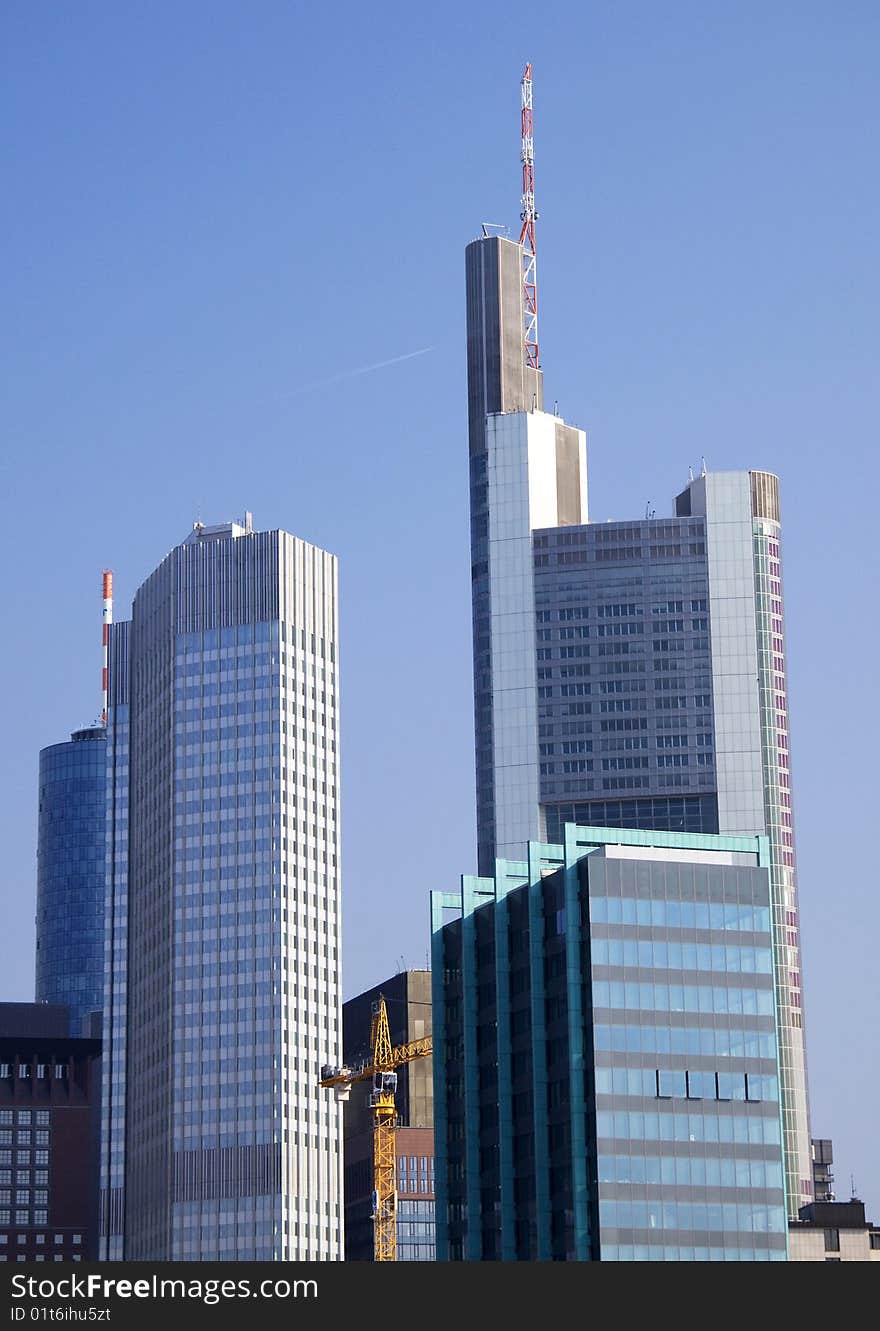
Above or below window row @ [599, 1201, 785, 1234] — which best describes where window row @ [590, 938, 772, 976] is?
above

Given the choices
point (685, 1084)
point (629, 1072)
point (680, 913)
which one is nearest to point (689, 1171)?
point (685, 1084)

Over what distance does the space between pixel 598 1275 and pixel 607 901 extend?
13489 cm

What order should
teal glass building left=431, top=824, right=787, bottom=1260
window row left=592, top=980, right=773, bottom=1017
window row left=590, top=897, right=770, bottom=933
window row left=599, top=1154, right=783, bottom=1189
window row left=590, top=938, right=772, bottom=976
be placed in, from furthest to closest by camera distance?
window row left=590, top=897, right=770, bottom=933, window row left=590, top=938, right=772, bottom=976, window row left=592, top=980, right=773, bottom=1017, teal glass building left=431, top=824, right=787, bottom=1260, window row left=599, top=1154, right=783, bottom=1189

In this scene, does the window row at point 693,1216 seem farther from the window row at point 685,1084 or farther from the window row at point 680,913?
the window row at point 680,913

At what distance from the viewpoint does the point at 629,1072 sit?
173 metres

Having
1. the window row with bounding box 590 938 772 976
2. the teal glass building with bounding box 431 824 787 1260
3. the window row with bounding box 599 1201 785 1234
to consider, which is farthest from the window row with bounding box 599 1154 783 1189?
the window row with bounding box 590 938 772 976

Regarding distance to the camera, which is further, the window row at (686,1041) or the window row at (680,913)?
the window row at (680,913)

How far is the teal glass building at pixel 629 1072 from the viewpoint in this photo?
171625mm

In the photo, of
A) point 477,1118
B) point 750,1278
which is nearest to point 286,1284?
point 750,1278


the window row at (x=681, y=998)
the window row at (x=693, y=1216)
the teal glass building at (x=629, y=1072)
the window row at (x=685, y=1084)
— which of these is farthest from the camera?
the window row at (x=681, y=998)

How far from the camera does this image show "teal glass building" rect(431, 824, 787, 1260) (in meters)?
172

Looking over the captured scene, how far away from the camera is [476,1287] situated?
3962 cm

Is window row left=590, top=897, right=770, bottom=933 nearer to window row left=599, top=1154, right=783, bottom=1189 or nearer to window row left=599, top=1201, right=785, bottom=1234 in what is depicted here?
window row left=599, top=1154, right=783, bottom=1189

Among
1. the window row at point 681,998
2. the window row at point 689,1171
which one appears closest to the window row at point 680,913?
the window row at point 681,998
